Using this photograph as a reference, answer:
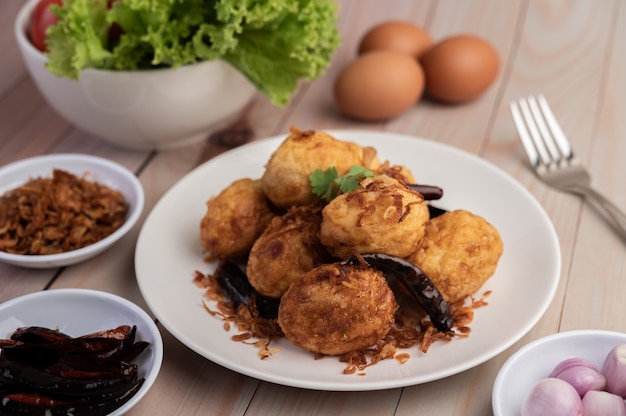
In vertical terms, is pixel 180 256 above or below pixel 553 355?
below

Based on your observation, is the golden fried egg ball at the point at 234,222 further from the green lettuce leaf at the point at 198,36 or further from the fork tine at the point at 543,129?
the fork tine at the point at 543,129

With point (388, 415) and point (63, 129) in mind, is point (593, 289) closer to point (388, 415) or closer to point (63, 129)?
point (388, 415)

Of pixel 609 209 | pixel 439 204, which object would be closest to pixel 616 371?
pixel 439 204

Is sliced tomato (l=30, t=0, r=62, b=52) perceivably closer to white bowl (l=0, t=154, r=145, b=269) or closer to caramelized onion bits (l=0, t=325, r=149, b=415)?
white bowl (l=0, t=154, r=145, b=269)

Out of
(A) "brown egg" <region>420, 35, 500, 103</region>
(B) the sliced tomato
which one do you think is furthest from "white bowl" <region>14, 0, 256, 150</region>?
(A) "brown egg" <region>420, 35, 500, 103</region>

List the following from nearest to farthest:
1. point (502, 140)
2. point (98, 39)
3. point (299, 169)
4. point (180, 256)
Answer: point (299, 169), point (180, 256), point (98, 39), point (502, 140)

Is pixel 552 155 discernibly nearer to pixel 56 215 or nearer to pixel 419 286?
pixel 419 286

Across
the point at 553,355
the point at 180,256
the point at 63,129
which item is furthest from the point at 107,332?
the point at 63,129
